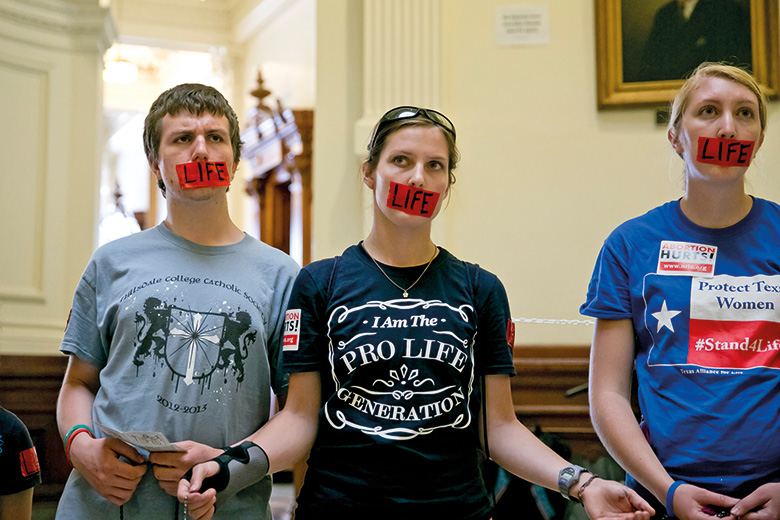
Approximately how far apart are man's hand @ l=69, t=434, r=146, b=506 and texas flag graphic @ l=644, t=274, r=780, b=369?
107cm

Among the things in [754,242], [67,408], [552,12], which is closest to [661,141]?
[552,12]

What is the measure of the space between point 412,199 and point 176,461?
691mm

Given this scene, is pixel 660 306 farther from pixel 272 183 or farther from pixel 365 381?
pixel 272 183

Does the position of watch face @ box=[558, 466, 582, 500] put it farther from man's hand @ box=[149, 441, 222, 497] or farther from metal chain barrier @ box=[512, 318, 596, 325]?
metal chain barrier @ box=[512, 318, 596, 325]

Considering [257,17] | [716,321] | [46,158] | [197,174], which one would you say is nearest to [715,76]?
[716,321]

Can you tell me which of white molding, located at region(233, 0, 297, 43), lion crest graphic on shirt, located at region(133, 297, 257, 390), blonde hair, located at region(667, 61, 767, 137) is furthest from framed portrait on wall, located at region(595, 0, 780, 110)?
white molding, located at region(233, 0, 297, 43)

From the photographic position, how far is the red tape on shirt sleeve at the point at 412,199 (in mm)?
1702

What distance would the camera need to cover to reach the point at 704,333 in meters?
1.74

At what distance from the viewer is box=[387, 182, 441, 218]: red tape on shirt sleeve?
1.70 m

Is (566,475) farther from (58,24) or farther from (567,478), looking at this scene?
(58,24)

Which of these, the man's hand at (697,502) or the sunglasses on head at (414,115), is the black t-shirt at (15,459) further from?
the man's hand at (697,502)

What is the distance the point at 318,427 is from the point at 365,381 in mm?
148

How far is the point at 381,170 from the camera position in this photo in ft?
5.77

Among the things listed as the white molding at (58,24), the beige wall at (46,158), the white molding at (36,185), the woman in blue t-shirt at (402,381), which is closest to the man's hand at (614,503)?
the woman in blue t-shirt at (402,381)
